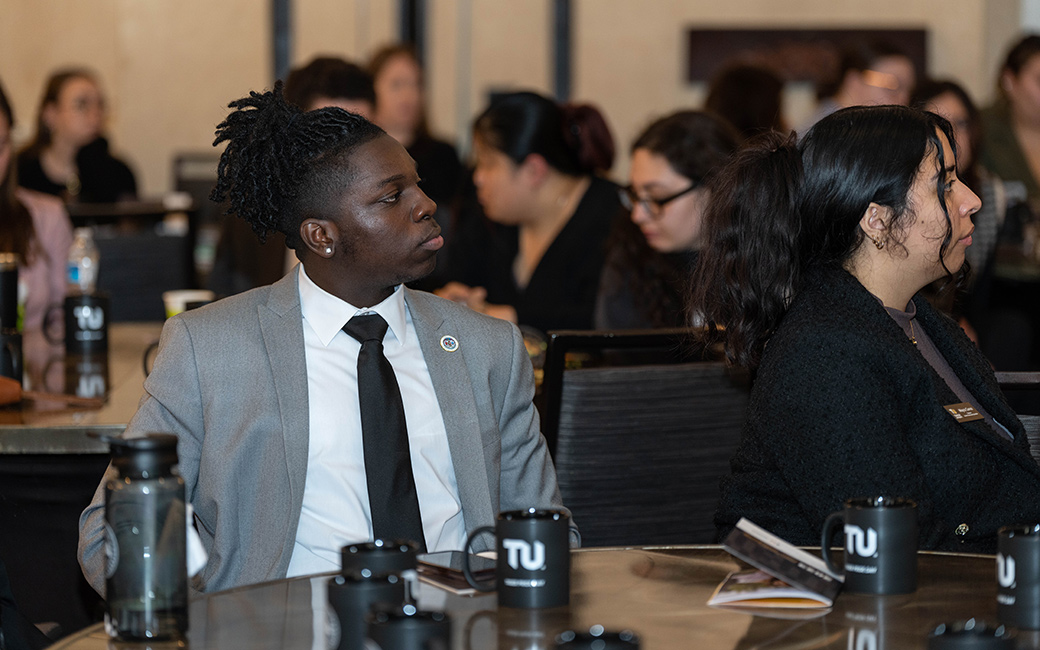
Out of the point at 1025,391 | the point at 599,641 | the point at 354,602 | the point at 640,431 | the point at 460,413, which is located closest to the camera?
the point at 599,641

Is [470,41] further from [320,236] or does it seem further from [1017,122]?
[320,236]

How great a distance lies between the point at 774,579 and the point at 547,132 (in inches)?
99.0

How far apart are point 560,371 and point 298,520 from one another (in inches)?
25.9

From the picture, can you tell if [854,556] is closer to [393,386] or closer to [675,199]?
[393,386]

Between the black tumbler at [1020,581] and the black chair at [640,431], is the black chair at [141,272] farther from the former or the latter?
Answer: the black tumbler at [1020,581]

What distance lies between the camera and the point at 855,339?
169cm

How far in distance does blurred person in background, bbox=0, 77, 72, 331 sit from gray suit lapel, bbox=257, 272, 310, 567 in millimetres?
1809

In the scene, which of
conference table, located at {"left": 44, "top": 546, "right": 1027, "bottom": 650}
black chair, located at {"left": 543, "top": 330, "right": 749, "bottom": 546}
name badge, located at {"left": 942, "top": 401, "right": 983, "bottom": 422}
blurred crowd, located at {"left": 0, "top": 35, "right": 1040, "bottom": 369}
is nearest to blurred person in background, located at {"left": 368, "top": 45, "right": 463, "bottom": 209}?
blurred crowd, located at {"left": 0, "top": 35, "right": 1040, "bottom": 369}

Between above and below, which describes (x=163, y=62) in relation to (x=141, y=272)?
above

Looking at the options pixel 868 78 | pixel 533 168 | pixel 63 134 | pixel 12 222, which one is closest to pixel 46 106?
pixel 63 134

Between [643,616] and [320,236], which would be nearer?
[643,616]

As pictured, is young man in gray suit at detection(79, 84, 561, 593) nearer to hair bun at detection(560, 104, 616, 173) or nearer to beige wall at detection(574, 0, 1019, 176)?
hair bun at detection(560, 104, 616, 173)

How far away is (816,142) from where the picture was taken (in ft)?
6.09

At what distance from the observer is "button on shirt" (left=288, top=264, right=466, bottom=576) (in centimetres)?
166
